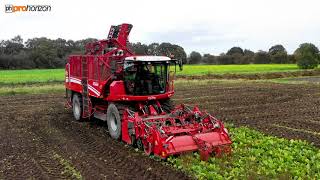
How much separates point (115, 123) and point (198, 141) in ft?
11.1

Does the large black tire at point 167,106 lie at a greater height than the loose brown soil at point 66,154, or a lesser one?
greater

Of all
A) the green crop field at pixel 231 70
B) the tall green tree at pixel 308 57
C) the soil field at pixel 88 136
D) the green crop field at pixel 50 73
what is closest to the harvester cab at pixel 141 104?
the soil field at pixel 88 136

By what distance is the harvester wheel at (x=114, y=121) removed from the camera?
11.2 metres

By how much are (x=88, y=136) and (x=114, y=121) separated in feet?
3.35

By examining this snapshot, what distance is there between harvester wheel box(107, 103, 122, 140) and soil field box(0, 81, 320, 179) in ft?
0.71

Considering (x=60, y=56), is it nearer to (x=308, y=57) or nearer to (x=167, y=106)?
(x=308, y=57)

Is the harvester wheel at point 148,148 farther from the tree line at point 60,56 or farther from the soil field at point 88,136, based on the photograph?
the tree line at point 60,56

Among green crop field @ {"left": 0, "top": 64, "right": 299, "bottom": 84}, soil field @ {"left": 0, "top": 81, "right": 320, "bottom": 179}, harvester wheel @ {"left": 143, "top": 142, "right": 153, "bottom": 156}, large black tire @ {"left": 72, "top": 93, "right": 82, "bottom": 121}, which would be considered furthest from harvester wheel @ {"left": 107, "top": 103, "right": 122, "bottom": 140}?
green crop field @ {"left": 0, "top": 64, "right": 299, "bottom": 84}

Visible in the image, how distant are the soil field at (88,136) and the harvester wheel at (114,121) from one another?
8.6 inches

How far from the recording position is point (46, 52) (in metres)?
68.9

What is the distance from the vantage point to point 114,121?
1177cm

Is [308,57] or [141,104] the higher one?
[308,57]

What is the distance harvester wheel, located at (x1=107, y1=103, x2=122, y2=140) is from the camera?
441 inches

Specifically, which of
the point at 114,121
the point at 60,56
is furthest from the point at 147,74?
→ the point at 60,56
